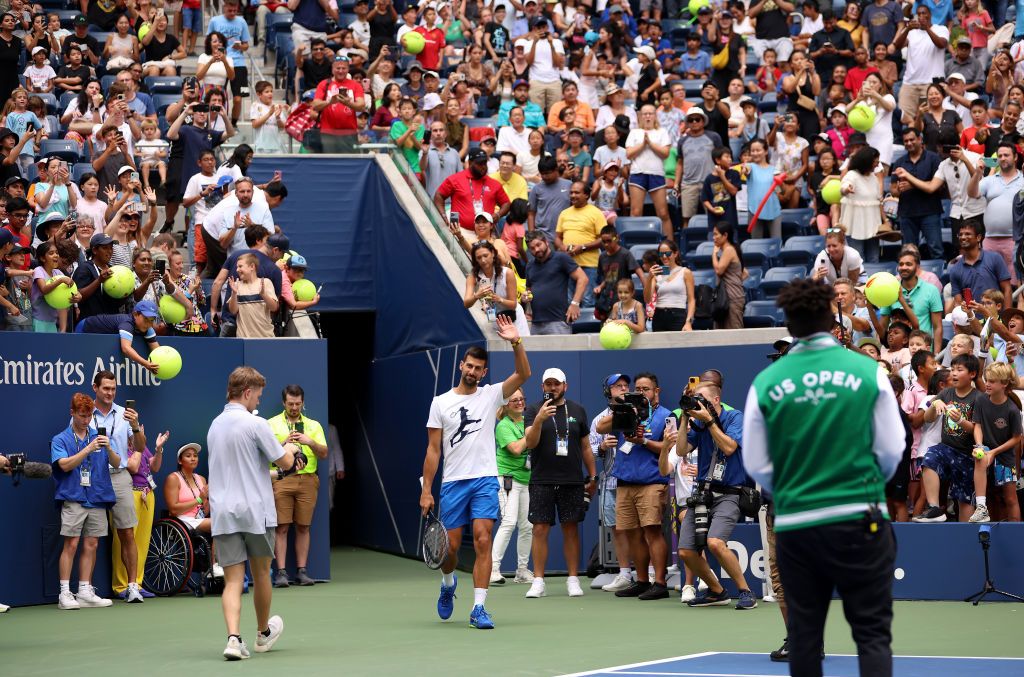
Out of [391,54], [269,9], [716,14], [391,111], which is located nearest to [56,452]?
[391,111]

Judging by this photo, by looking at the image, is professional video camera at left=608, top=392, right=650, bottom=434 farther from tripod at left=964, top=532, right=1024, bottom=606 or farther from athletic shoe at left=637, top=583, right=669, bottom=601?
tripod at left=964, top=532, right=1024, bottom=606

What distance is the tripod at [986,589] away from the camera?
12023mm

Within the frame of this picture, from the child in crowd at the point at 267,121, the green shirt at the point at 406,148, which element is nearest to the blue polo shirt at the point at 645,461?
the green shirt at the point at 406,148

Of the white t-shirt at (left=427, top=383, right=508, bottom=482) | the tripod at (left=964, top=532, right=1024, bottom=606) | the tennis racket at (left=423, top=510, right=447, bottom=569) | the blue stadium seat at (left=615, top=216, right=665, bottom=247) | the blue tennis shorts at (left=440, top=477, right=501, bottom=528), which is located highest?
the blue stadium seat at (left=615, top=216, right=665, bottom=247)

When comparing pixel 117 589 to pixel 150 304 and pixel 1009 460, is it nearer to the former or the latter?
pixel 150 304

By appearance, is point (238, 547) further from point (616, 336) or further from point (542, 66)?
point (542, 66)

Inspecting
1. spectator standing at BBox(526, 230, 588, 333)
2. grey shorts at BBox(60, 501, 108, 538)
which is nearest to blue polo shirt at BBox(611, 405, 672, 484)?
spectator standing at BBox(526, 230, 588, 333)

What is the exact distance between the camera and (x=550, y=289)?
16609 mm

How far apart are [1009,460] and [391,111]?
9.99 m

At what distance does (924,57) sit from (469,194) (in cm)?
744

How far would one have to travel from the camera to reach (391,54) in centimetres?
2153

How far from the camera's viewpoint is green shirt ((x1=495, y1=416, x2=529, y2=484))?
14820 millimetres

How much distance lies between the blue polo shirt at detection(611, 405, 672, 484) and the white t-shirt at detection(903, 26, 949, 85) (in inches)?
385

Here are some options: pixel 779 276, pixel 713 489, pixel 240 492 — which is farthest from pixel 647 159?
pixel 240 492
